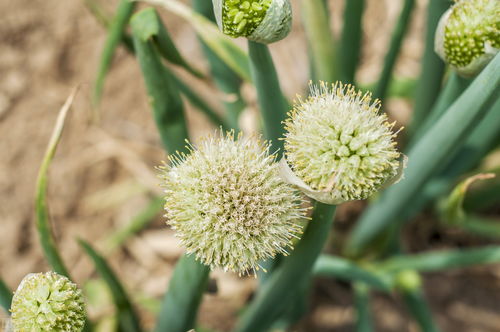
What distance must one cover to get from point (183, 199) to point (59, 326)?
201 millimetres

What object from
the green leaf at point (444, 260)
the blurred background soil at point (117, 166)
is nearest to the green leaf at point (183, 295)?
the blurred background soil at point (117, 166)

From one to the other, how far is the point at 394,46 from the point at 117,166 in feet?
2.95

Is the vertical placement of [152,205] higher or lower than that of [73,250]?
higher

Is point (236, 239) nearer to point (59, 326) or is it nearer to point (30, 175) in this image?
point (59, 326)

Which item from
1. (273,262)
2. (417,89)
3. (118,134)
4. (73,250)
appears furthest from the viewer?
(118,134)

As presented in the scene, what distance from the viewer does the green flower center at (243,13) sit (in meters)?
0.59

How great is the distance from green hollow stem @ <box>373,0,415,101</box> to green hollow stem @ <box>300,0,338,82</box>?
152mm

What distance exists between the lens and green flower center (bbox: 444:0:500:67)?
70cm

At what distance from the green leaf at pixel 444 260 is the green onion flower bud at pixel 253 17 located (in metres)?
0.63

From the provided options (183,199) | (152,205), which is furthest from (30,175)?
(183,199)

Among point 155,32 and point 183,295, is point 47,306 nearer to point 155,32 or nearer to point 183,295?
point 183,295

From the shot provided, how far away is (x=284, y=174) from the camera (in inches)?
23.4

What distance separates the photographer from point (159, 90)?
0.84 m

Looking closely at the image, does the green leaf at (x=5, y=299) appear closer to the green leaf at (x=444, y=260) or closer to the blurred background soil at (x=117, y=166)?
the blurred background soil at (x=117, y=166)
